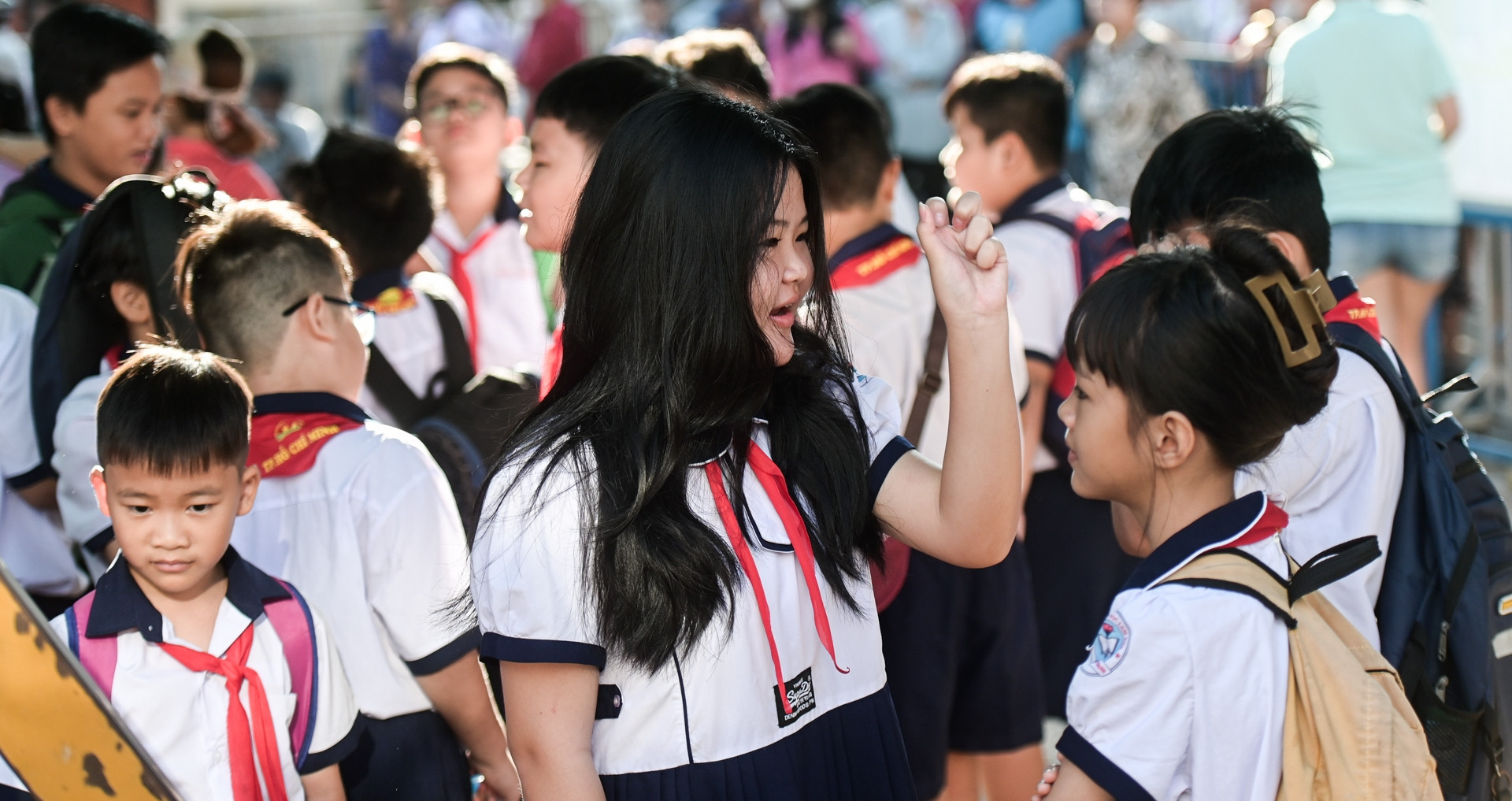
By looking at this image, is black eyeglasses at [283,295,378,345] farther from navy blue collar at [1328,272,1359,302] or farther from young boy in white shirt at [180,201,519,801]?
navy blue collar at [1328,272,1359,302]

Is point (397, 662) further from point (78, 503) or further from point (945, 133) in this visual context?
point (945, 133)

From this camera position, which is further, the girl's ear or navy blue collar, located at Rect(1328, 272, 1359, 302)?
navy blue collar, located at Rect(1328, 272, 1359, 302)

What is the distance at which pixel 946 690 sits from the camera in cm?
307

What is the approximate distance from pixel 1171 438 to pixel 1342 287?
2.48 feet

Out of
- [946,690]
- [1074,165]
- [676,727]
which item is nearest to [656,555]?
[676,727]

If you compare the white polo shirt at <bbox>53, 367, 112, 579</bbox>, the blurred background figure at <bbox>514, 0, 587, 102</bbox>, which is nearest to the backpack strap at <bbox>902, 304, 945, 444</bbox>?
the white polo shirt at <bbox>53, 367, 112, 579</bbox>

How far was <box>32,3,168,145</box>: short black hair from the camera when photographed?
12.0 ft

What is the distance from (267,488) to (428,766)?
0.59 metres

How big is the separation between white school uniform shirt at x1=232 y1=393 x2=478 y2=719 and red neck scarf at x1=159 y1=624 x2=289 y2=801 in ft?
Answer: 1.09

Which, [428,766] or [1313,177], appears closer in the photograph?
[428,766]

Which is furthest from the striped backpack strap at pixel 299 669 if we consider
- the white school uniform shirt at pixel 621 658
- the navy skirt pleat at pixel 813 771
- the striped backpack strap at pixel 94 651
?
the navy skirt pleat at pixel 813 771

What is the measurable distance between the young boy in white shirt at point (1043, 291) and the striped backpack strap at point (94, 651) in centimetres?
215

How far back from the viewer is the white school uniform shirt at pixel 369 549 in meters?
2.40

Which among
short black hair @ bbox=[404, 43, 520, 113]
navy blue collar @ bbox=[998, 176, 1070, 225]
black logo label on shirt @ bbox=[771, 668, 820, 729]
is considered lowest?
black logo label on shirt @ bbox=[771, 668, 820, 729]
